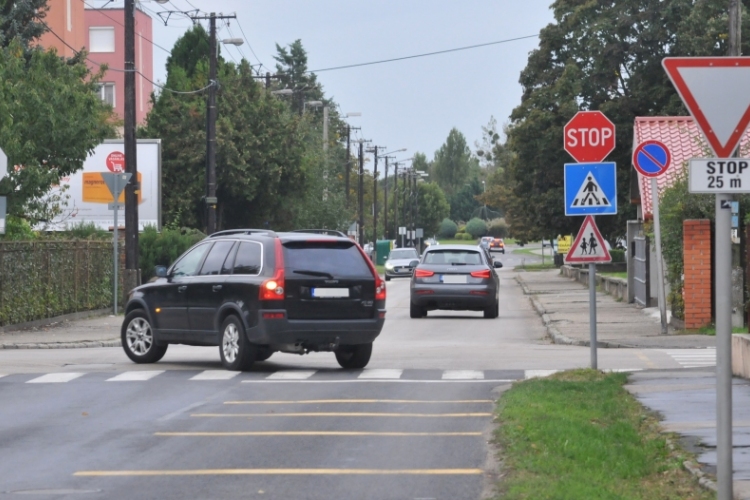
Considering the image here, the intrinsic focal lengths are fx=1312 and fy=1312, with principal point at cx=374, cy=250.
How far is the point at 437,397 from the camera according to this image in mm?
12688

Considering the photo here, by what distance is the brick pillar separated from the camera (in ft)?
69.4

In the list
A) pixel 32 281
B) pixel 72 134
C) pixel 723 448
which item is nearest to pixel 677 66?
pixel 723 448

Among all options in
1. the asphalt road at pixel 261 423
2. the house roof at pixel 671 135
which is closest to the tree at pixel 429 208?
the house roof at pixel 671 135

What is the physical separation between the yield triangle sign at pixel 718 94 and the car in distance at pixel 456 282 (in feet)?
68.1

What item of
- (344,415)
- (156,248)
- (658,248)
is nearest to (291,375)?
(344,415)

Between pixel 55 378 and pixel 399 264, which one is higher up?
pixel 399 264

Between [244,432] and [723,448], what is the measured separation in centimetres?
460

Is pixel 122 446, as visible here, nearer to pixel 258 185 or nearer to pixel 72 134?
pixel 72 134

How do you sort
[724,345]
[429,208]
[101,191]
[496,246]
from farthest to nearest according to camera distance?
[429,208] < [496,246] < [101,191] < [724,345]

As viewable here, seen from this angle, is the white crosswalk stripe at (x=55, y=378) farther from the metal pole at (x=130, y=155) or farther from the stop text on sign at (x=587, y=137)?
Answer: the metal pole at (x=130, y=155)

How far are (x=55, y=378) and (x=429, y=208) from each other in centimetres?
14434

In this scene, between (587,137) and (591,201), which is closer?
(591,201)

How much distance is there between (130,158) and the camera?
28.3 meters

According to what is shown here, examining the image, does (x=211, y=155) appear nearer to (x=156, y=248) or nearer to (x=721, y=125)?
(x=156, y=248)
